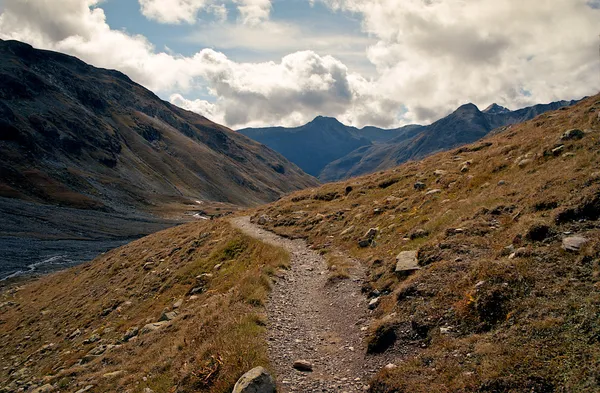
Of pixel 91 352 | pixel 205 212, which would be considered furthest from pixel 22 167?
pixel 91 352

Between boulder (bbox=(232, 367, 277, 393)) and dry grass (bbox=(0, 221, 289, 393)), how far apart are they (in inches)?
28.7

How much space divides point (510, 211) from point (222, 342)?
13800 mm

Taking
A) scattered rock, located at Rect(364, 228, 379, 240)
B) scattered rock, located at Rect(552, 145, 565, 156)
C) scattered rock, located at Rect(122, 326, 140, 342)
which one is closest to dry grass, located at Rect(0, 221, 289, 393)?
scattered rock, located at Rect(122, 326, 140, 342)

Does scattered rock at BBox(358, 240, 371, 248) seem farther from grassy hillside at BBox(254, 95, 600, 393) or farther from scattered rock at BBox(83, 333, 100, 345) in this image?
scattered rock at BBox(83, 333, 100, 345)

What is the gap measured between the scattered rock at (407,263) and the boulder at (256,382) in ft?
26.0

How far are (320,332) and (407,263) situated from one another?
16.7ft

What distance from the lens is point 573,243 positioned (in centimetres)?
1113

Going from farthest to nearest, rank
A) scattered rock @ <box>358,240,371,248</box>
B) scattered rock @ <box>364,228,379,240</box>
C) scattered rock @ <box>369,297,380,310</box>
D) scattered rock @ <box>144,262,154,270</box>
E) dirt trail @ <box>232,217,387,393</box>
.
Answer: scattered rock @ <box>144,262,154,270</box> < scattered rock @ <box>364,228,379,240</box> < scattered rock @ <box>358,240,371,248</box> < scattered rock @ <box>369,297,380,310</box> < dirt trail @ <box>232,217,387,393</box>

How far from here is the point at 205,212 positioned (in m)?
184

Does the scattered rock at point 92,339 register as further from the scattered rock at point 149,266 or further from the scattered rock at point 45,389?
the scattered rock at point 149,266

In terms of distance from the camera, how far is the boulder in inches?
366

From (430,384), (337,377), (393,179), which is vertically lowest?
(337,377)

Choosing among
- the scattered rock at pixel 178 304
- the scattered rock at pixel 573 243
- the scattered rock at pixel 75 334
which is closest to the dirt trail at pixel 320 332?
the scattered rock at pixel 573 243

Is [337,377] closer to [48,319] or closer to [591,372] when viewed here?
[591,372]
